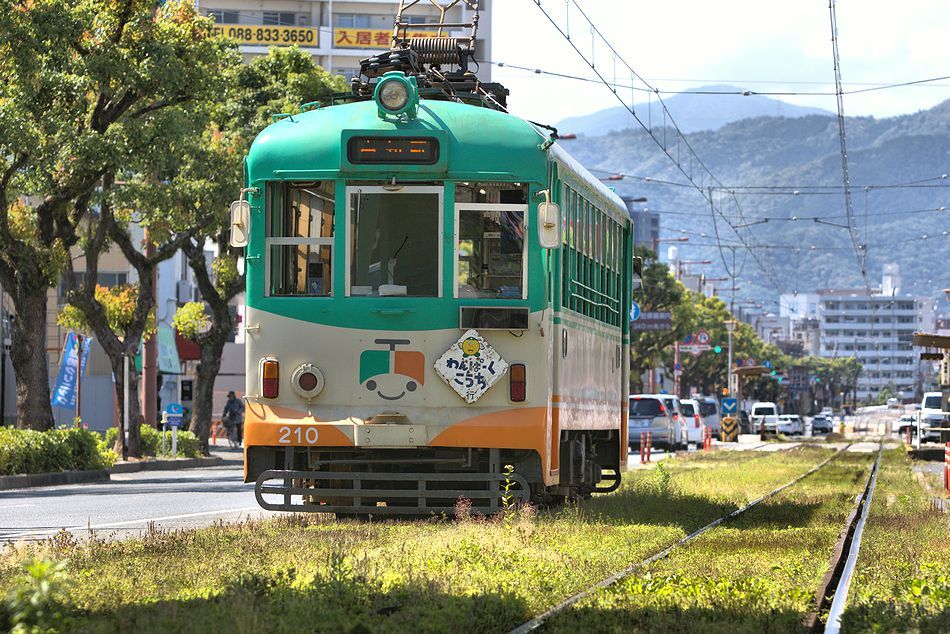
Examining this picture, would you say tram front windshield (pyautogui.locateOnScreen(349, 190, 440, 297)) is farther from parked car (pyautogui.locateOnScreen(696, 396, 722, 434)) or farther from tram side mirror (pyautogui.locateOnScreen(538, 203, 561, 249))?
parked car (pyautogui.locateOnScreen(696, 396, 722, 434))

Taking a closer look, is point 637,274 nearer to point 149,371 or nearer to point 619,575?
point 619,575

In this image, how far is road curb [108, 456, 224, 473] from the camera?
3300 centimetres

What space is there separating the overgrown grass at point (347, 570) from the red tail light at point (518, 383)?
98cm

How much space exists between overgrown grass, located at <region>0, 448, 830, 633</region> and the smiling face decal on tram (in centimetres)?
112

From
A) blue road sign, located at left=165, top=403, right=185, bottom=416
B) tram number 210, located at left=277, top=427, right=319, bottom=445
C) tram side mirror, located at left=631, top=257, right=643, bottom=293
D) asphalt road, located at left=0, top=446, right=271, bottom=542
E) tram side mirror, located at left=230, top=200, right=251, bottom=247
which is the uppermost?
tram side mirror, located at left=631, top=257, right=643, bottom=293

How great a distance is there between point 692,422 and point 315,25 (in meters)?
48.2

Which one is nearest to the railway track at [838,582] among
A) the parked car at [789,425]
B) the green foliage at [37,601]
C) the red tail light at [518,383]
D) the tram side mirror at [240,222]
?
the red tail light at [518,383]

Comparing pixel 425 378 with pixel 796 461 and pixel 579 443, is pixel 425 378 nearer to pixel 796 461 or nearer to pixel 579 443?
pixel 579 443

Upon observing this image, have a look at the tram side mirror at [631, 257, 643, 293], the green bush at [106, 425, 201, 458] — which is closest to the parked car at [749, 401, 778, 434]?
the green bush at [106, 425, 201, 458]

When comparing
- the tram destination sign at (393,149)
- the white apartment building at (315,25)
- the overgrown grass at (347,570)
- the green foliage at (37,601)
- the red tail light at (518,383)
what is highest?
the white apartment building at (315,25)

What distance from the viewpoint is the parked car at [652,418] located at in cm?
4753

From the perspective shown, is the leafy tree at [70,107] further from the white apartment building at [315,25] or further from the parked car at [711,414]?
the white apartment building at [315,25]

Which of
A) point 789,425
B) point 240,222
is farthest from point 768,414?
point 240,222

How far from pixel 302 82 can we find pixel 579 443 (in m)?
24.0
